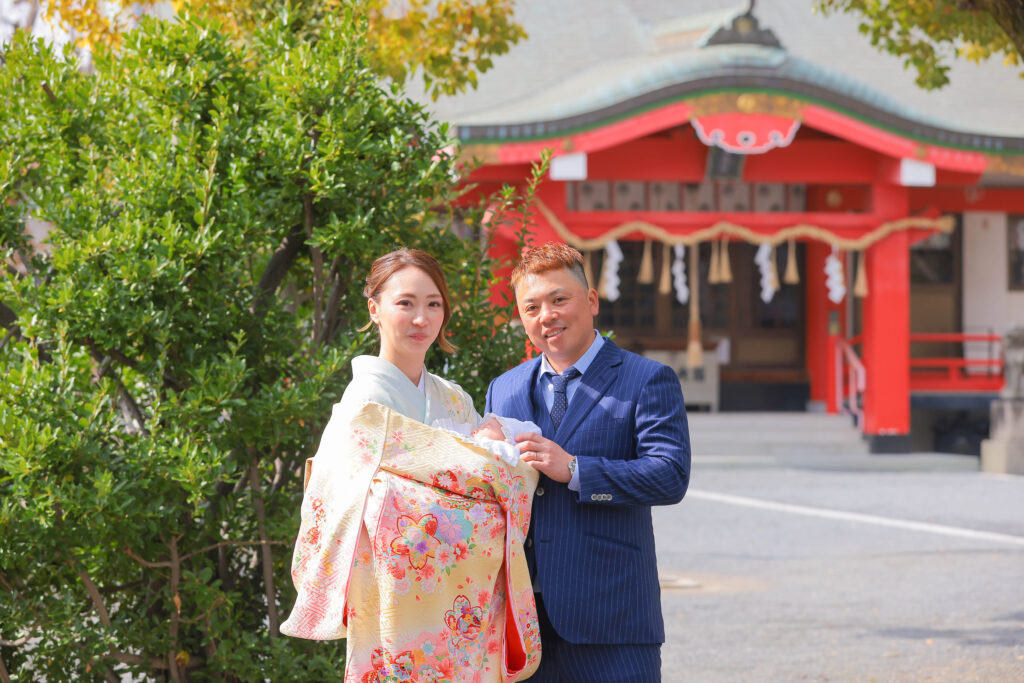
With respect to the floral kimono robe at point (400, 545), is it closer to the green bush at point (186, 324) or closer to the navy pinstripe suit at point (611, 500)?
the navy pinstripe suit at point (611, 500)

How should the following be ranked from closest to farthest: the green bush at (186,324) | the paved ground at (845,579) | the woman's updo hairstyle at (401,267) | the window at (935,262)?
the woman's updo hairstyle at (401,267) < the green bush at (186,324) < the paved ground at (845,579) < the window at (935,262)

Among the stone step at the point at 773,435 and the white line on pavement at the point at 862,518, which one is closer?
the white line on pavement at the point at 862,518

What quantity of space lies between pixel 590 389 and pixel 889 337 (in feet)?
46.0

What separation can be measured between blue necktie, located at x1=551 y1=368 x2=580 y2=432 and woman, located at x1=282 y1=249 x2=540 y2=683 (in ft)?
1.07

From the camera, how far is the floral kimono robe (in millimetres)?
2441

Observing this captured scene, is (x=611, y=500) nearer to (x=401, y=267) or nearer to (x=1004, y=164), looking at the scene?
(x=401, y=267)

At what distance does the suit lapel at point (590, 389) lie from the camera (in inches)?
110

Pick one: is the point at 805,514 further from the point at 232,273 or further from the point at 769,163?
the point at 232,273

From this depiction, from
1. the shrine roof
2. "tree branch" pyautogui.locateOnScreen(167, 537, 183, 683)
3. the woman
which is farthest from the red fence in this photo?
the woman

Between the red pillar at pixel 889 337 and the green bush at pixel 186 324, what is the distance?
1273 cm

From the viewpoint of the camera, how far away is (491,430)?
2572 millimetres

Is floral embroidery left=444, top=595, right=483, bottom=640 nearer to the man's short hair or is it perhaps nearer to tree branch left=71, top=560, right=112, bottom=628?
the man's short hair

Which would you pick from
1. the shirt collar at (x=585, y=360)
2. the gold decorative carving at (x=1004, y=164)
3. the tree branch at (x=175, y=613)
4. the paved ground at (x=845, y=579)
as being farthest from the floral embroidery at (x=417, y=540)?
the gold decorative carving at (x=1004, y=164)

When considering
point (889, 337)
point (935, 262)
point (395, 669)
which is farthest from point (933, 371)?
point (395, 669)
